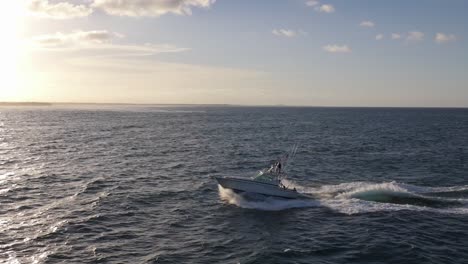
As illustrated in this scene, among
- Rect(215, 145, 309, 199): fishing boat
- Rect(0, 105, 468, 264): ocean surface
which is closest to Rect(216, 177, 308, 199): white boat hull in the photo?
Rect(215, 145, 309, 199): fishing boat

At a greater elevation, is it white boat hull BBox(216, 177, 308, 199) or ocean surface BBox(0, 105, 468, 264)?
white boat hull BBox(216, 177, 308, 199)

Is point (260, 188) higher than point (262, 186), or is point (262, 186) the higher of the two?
point (262, 186)

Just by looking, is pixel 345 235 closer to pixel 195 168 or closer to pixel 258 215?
pixel 258 215

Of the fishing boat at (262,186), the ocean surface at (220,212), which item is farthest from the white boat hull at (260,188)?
the ocean surface at (220,212)

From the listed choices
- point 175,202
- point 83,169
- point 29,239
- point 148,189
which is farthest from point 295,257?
point 83,169

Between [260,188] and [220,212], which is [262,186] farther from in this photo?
[220,212]

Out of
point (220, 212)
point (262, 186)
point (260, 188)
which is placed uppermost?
point (262, 186)

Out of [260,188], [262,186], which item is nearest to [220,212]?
[260,188]

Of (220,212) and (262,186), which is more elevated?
(262,186)

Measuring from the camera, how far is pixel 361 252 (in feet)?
86.8

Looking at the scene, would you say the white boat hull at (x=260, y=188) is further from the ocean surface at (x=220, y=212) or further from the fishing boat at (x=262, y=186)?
the ocean surface at (x=220, y=212)

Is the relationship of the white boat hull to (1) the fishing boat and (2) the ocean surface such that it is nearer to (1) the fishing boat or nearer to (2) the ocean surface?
(1) the fishing boat

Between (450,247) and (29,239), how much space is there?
1063 inches

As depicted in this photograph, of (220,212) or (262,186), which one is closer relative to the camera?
(220,212)
